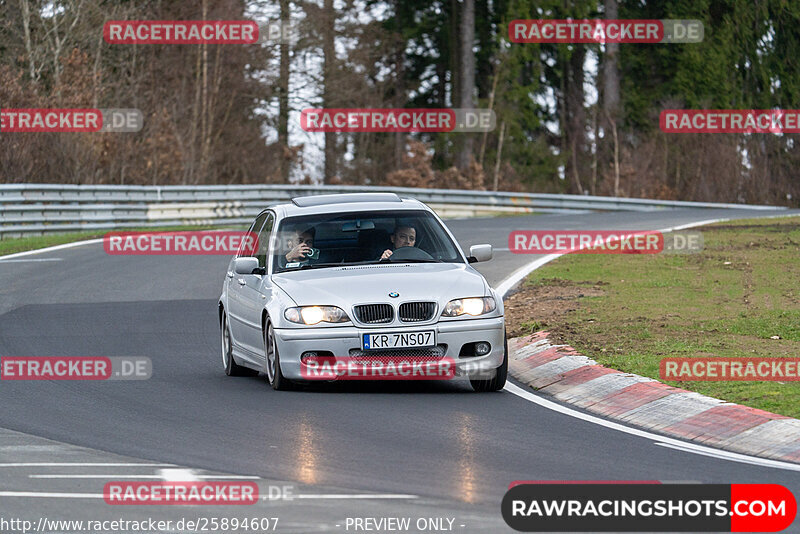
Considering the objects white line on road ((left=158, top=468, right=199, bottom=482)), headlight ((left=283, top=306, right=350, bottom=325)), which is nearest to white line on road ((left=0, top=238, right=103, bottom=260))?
headlight ((left=283, top=306, right=350, bottom=325))

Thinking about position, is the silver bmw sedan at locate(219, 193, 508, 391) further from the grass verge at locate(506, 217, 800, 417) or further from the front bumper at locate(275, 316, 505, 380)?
the grass verge at locate(506, 217, 800, 417)

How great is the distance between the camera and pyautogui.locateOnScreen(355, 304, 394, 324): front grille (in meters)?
11.2

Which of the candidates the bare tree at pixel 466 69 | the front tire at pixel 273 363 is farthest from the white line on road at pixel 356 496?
the bare tree at pixel 466 69

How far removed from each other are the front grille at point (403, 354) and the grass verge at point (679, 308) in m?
1.62

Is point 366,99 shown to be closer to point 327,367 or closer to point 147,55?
point 147,55

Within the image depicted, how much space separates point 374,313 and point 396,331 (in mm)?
232

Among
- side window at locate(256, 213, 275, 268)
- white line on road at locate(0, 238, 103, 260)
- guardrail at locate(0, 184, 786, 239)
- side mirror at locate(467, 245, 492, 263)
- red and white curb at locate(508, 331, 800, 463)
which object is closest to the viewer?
red and white curb at locate(508, 331, 800, 463)

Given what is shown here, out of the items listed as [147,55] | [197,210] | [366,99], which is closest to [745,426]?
[197,210]

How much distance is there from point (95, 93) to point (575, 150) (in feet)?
88.6

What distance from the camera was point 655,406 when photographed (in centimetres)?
1028

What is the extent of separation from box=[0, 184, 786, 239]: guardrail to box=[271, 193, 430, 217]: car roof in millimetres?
12423

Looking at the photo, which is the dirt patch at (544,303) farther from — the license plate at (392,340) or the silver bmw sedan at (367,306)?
the license plate at (392,340)

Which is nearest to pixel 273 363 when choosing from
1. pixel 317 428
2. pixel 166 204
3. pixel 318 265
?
pixel 318 265

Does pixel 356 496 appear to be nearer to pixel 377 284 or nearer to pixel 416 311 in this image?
pixel 416 311
